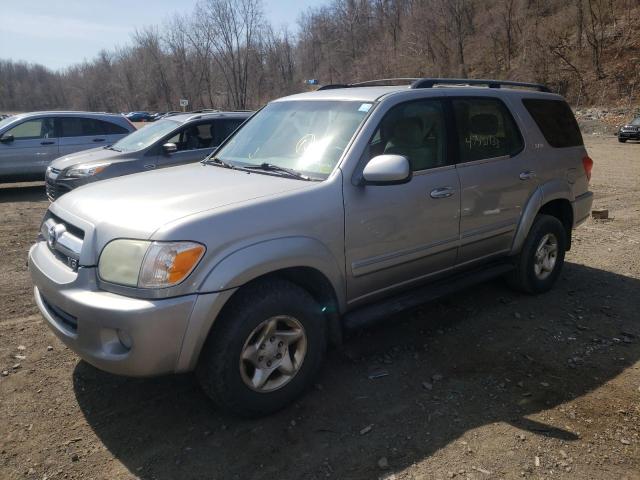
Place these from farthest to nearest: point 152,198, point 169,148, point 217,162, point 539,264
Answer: point 169,148, point 539,264, point 217,162, point 152,198

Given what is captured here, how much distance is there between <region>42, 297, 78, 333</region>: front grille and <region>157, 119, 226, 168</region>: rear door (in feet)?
17.9

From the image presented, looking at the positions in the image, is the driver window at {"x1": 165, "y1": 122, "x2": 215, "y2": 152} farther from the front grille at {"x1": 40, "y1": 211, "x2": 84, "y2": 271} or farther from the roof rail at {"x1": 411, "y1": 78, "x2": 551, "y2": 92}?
the front grille at {"x1": 40, "y1": 211, "x2": 84, "y2": 271}

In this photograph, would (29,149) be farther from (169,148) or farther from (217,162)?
(217,162)

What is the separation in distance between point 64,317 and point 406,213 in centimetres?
224

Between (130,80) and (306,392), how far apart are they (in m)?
95.0

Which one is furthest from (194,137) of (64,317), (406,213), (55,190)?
(64,317)

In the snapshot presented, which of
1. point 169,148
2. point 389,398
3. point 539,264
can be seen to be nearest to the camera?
point 389,398

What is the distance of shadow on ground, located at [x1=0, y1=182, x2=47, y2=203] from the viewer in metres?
10.5

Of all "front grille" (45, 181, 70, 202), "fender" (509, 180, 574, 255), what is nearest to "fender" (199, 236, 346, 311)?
"fender" (509, 180, 574, 255)

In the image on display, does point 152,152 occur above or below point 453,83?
below

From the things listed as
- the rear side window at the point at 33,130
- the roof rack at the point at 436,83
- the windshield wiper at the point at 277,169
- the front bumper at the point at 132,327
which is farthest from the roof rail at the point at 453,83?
the rear side window at the point at 33,130

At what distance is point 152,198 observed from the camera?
10.0 ft

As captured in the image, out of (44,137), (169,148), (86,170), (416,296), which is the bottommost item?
(416,296)

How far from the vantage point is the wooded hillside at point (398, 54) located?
36.4m
